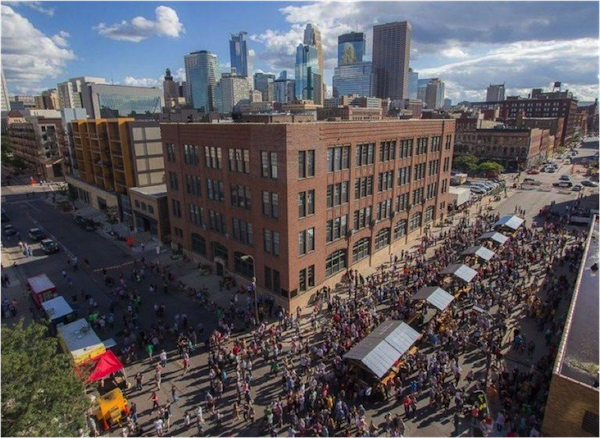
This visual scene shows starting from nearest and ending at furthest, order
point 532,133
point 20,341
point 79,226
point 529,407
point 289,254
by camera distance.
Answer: point 20,341 < point 529,407 < point 289,254 < point 79,226 < point 532,133

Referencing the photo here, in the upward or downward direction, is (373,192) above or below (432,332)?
above

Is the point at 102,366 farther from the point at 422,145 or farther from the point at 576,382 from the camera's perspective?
the point at 422,145

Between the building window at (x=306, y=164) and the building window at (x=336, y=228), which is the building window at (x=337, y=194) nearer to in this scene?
the building window at (x=336, y=228)

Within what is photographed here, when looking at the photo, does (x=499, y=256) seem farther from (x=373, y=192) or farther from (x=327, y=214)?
(x=327, y=214)

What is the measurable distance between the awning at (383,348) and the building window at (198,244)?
2474 cm

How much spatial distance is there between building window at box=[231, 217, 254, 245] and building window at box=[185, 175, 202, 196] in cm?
710

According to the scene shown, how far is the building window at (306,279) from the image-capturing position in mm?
33588

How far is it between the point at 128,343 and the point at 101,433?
7939 mm

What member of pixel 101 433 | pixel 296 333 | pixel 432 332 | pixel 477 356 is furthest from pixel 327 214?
pixel 101 433

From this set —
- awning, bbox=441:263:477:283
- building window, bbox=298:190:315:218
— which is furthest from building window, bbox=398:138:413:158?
building window, bbox=298:190:315:218

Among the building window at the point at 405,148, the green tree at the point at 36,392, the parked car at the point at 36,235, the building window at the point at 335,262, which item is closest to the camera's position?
the green tree at the point at 36,392

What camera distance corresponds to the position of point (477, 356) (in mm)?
26125

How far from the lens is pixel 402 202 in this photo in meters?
47.3

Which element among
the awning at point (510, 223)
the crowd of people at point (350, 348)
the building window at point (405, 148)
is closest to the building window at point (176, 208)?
the crowd of people at point (350, 348)
